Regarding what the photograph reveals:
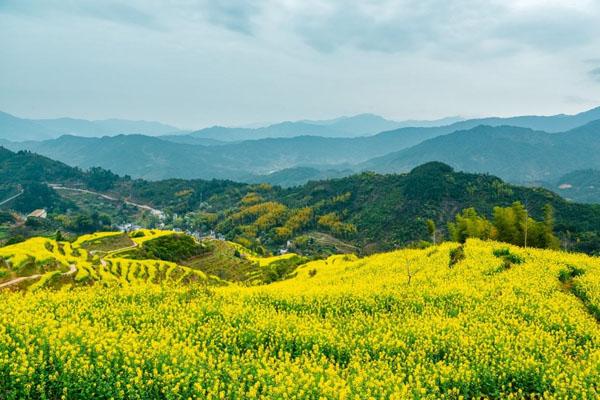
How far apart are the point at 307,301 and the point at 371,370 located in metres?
10.7

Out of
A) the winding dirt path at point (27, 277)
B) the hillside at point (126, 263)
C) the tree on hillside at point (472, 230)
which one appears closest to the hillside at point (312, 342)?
the hillside at point (126, 263)

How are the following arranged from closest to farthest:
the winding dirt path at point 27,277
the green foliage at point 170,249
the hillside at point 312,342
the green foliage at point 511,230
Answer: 1. the hillside at point 312,342
2. the winding dirt path at point 27,277
3. the green foliage at point 511,230
4. the green foliage at point 170,249

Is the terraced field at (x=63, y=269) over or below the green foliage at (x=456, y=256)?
below

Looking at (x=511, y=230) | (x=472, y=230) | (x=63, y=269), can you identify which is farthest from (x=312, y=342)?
(x=511, y=230)

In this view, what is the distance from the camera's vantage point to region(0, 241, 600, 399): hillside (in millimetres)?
12305

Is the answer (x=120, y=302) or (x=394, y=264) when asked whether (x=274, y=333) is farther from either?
(x=394, y=264)

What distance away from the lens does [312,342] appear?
17188 millimetres

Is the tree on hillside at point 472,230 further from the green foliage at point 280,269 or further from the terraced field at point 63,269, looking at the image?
the terraced field at point 63,269

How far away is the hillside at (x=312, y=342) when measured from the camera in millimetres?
12305

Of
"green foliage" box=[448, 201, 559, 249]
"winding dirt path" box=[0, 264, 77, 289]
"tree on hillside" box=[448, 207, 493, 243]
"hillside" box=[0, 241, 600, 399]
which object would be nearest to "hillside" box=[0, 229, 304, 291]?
"winding dirt path" box=[0, 264, 77, 289]

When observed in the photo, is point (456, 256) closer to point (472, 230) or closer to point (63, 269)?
point (472, 230)

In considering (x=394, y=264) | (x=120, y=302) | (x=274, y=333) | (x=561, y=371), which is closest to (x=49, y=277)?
(x=120, y=302)

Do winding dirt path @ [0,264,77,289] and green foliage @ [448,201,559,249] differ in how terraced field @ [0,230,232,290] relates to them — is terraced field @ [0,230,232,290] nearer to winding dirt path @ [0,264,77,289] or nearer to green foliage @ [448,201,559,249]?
winding dirt path @ [0,264,77,289]

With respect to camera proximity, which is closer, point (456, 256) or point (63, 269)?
point (456, 256)
